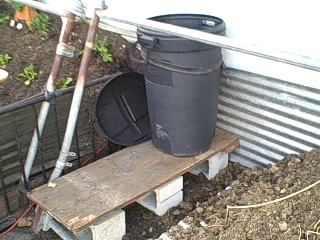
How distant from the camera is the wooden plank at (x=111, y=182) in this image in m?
2.89

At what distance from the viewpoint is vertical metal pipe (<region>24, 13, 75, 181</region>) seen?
3133mm

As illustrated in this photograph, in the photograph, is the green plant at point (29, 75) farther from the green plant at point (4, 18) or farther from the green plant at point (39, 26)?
the green plant at point (4, 18)

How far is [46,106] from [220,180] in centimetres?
136

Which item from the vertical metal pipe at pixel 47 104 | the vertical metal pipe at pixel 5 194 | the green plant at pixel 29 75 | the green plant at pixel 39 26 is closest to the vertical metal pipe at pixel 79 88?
the vertical metal pipe at pixel 47 104

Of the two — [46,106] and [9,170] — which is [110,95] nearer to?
[46,106]

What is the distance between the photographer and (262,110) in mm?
3494

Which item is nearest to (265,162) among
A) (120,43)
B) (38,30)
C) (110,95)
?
(110,95)

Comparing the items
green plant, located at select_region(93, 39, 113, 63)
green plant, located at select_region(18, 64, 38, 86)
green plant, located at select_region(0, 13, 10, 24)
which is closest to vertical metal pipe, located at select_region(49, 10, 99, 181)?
green plant, located at select_region(18, 64, 38, 86)

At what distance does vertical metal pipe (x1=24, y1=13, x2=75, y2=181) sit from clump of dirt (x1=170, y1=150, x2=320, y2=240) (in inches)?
42.4

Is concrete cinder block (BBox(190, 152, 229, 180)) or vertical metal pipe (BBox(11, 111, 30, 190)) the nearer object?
vertical metal pipe (BBox(11, 111, 30, 190))

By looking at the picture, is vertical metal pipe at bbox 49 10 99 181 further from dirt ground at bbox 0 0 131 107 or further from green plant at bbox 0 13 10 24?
green plant at bbox 0 13 10 24

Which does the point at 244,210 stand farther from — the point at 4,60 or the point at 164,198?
the point at 4,60

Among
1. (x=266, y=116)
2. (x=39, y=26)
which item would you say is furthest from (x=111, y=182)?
(x=39, y=26)

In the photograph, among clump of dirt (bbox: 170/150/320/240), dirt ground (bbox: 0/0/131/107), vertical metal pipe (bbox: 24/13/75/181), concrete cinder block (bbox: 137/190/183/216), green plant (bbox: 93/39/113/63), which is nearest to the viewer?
clump of dirt (bbox: 170/150/320/240)
